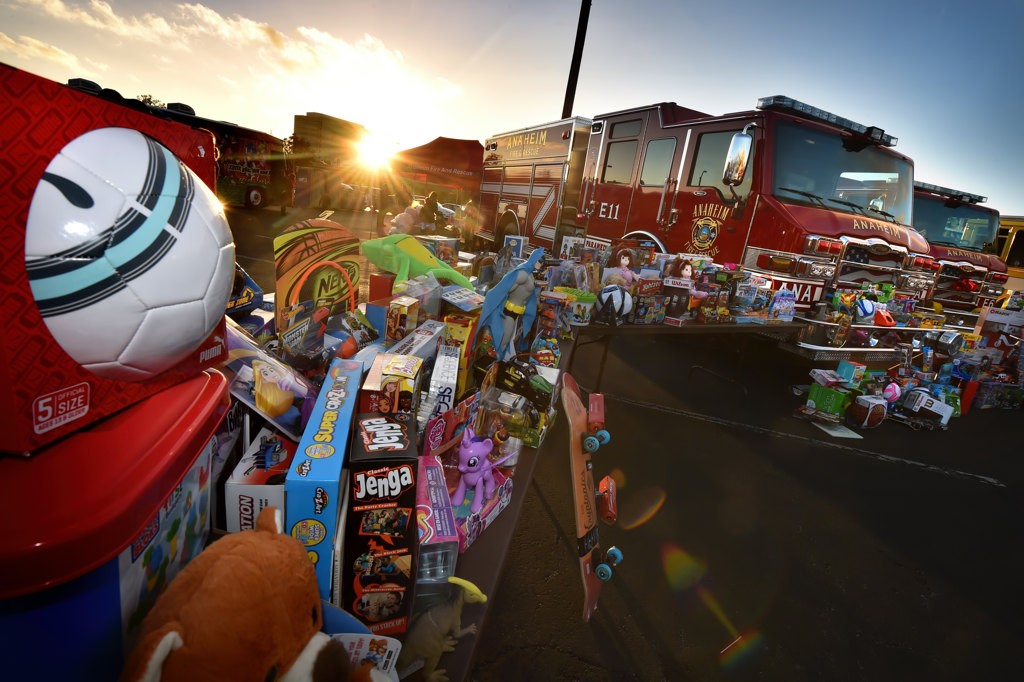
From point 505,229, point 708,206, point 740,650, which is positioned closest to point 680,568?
point 740,650

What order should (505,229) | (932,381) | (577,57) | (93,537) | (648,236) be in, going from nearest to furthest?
(93,537) < (932,381) < (648,236) < (505,229) < (577,57)

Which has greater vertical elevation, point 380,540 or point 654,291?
point 654,291

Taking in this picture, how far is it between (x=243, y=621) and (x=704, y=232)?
5546 millimetres

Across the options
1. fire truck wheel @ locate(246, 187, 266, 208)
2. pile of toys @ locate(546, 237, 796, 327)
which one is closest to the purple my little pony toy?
pile of toys @ locate(546, 237, 796, 327)

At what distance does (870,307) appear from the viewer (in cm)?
463

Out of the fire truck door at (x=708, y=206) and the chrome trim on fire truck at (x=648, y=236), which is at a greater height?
the fire truck door at (x=708, y=206)

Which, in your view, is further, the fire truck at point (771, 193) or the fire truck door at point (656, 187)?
the fire truck door at point (656, 187)

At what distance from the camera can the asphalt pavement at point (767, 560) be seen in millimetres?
1990

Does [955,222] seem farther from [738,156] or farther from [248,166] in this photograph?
[248,166]

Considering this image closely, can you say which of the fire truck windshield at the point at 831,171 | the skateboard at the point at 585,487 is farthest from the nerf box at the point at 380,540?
the fire truck windshield at the point at 831,171

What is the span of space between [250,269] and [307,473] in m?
7.69

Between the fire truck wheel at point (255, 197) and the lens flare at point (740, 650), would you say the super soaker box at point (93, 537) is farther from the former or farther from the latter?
the fire truck wheel at point (255, 197)

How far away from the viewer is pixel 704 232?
206 inches

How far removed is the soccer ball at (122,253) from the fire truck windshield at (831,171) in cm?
518
